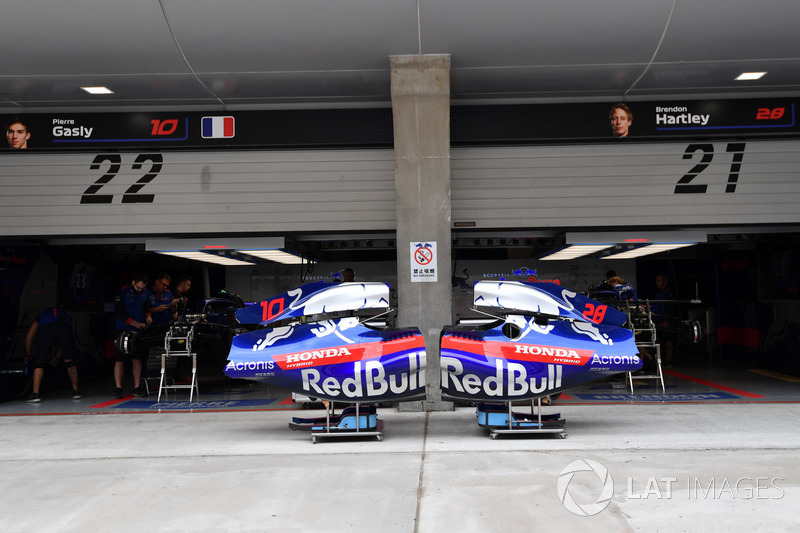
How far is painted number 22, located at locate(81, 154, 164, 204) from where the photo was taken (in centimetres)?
891

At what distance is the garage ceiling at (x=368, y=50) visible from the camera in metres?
6.71

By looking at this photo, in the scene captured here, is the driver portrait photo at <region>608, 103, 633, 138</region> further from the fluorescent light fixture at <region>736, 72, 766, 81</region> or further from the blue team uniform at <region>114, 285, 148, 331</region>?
the blue team uniform at <region>114, 285, 148, 331</region>

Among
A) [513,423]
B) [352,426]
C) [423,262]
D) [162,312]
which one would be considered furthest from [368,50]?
[162,312]

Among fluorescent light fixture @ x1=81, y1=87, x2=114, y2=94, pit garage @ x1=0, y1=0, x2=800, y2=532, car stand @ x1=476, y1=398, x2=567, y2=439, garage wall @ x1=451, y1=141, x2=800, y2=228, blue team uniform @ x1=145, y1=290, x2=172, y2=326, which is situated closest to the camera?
pit garage @ x1=0, y1=0, x2=800, y2=532

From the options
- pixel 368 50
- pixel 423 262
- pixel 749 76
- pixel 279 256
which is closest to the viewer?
pixel 368 50

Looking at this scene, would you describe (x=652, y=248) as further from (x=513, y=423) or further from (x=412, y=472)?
(x=412, y=472)

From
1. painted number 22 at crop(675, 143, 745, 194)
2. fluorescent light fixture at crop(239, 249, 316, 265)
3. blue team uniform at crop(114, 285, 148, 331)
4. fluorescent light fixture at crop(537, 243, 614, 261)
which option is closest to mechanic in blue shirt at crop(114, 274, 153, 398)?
blue team uniform at crop(114, 285, 148, 331)

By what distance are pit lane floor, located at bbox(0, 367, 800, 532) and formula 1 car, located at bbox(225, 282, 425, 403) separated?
52 cm

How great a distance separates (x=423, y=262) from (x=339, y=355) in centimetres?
219

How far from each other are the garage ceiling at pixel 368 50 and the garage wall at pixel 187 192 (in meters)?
0.76

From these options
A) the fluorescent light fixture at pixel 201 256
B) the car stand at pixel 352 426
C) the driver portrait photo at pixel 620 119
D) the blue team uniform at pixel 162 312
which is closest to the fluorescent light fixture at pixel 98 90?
the fluorescent light fixture at pixel 201 256

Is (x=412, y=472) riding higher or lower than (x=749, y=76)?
lower

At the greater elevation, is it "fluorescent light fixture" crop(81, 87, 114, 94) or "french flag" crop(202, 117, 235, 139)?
"fluorescent light fixture" crop(81, 87, 114, 94)

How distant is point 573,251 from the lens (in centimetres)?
1067
